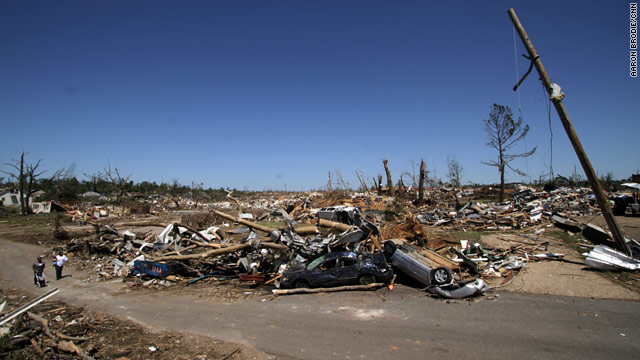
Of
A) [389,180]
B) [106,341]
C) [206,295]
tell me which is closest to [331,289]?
[206,295]

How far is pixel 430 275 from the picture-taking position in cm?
911

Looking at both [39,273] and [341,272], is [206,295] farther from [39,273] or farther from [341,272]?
[39,273]

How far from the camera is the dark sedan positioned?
976cm

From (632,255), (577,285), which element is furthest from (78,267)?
(632,255)

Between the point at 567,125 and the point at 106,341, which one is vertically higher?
the point at 567,125

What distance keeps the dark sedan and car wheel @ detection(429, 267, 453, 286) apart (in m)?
1.34

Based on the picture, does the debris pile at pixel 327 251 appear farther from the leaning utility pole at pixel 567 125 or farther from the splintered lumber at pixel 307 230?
the leaning utility pole at pixel 567 125

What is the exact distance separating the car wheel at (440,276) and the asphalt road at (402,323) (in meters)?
0.60

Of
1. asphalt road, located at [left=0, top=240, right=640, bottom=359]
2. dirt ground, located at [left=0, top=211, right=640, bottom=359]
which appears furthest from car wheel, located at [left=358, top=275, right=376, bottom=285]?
dirt ground, located at [left=0, top=211, right=640, bottom=359]

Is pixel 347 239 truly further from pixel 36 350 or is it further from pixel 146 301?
pixel 36 350

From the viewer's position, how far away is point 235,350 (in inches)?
238

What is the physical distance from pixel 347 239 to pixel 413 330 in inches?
203

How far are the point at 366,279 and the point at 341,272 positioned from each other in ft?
2.81

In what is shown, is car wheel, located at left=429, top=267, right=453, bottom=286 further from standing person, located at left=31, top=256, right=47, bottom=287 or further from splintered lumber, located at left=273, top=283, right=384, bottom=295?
standing person, located at left=31, top=256, right=47, bottom=287
